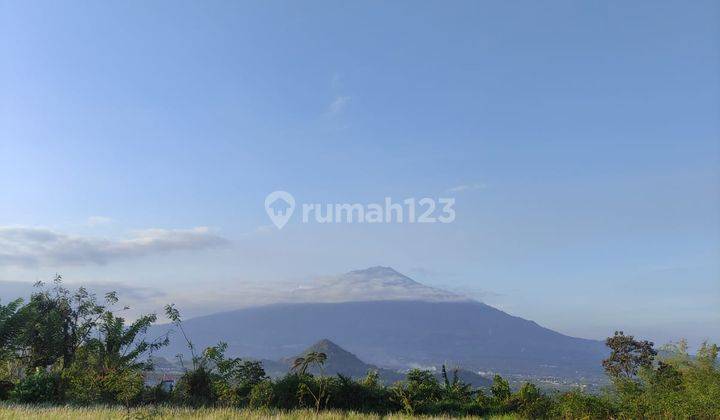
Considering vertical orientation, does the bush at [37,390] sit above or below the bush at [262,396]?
below

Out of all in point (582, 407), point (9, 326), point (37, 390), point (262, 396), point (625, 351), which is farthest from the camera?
point (625, 351)

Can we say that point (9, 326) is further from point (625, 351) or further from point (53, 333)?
point (625, 351)

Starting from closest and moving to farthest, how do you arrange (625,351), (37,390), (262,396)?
(262,396) → (37,390) → (625,351)

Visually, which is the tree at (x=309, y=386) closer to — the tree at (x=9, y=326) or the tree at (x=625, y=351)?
the tree at (x=9, y=326)

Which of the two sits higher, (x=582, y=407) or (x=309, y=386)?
(x=309, y=386)

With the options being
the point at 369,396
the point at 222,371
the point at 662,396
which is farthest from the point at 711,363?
the point at 222,371

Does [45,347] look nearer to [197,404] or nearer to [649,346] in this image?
[197,404]

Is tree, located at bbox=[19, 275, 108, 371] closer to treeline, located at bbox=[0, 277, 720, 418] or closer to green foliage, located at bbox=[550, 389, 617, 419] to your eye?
treeline, located at bbox=[0, 277, 720, 418]

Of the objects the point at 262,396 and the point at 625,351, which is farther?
the point at 625,351

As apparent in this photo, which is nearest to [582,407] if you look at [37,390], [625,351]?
[37,390]

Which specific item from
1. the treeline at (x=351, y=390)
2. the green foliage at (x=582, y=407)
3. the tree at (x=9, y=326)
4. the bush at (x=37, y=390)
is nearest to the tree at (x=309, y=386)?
the treeline at (x=351, y=390)

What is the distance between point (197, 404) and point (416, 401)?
7.57 meters

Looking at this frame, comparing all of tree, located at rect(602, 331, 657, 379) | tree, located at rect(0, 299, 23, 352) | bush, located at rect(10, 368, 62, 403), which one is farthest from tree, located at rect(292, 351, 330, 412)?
tree, located at rect(602, 331, 657, 379)

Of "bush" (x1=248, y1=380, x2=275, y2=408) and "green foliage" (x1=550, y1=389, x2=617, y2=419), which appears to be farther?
"bush" (x1=248, y1=380, x2=275, y2=408)
